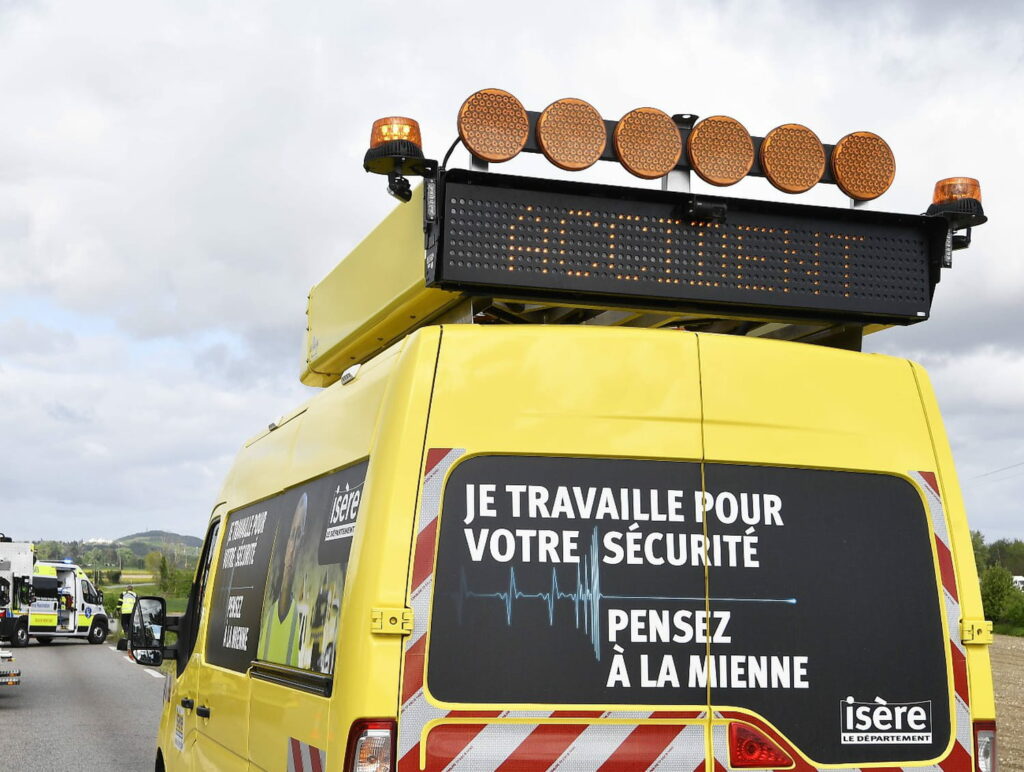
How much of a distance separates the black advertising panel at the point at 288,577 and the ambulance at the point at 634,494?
2cm

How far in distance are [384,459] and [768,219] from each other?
1.50 metres

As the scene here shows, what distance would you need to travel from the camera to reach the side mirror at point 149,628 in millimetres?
6062

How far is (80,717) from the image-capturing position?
16.4 metres

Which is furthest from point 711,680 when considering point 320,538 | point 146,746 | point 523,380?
point 146,746

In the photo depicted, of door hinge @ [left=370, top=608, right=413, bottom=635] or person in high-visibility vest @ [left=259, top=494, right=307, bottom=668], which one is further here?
person in high-visibility vest @ [left=259, top=494, right=307, bottom=668]

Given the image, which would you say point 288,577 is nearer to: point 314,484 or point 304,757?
point 314,484

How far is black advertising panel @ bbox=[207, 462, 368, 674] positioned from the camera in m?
3.65

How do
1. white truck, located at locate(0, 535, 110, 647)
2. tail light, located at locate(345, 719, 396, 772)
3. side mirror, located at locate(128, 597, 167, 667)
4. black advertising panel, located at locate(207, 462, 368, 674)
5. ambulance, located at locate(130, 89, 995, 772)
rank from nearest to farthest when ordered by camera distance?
tail light, located at locate(345, 719, 396, 772) → ambulance, located at locate(130, 89, 995, 772) → black advertising panel, located at locate(207, 462, 368, 674) → side mirror, located at locate(128, 597, 167, 667) → white truck, located at locate(0, 535, 110, 647)

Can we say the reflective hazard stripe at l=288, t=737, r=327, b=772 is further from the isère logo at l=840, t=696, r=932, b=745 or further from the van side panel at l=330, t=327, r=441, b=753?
the isère logo at l=840, t=696, r=932, b=745

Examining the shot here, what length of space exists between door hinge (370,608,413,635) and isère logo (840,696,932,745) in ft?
4.10

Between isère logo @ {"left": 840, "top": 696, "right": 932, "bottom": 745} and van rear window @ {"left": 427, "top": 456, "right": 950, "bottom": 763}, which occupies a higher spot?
van rear window @ {"left": 427, "top": 456, "right": 950, "bottom": 763}

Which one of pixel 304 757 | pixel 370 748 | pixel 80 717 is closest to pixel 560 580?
pixel 370 748

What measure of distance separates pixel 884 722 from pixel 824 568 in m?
0.46

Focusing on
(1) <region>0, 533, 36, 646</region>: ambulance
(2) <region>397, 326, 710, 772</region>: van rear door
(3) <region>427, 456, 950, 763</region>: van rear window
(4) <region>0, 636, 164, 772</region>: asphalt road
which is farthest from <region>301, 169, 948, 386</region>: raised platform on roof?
(1) <region>0, 533, 36, 646</region>: ambulance
